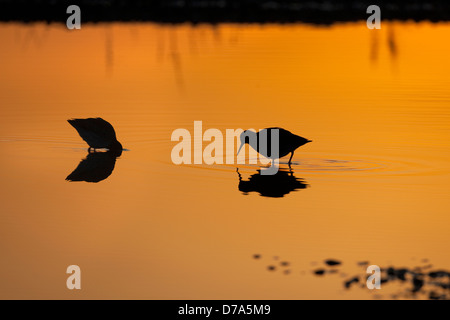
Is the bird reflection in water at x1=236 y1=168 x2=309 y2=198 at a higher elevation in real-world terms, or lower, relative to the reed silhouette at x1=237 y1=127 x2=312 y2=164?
lower

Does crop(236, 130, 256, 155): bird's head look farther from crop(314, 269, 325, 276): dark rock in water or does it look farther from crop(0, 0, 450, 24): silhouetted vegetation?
crop(0, 0, 450, 24): silhouetted vegetation

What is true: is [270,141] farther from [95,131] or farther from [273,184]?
[95,131]

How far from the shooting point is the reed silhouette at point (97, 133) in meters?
12.6

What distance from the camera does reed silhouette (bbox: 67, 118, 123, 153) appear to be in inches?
496

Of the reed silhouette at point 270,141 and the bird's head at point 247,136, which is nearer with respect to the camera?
the reed silhouette at point 270,141

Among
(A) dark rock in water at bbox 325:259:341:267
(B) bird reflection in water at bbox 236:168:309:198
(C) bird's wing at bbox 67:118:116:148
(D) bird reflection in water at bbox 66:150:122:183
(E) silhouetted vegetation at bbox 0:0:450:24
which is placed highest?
(E) silhouetted vegetation at bbox 0:0:450:24

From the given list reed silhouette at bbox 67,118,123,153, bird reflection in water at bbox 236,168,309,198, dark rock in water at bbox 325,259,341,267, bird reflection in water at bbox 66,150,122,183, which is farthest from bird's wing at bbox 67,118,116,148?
dark rock in water at bbox 325,259,341,267

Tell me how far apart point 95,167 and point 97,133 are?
946mm

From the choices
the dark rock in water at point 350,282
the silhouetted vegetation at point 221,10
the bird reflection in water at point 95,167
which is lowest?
the dark rock in water at point 350,282

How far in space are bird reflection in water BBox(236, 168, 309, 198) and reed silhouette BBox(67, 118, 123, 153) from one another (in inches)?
79.5

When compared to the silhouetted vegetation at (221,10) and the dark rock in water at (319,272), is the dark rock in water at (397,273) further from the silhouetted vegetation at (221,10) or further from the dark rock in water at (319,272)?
the silhouetted vegetation at (221,10)

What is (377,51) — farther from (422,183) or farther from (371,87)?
(422,183)

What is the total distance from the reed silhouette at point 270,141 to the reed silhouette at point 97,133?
1.76 metres

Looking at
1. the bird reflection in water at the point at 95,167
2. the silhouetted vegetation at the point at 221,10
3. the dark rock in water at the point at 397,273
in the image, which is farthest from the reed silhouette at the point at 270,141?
the silhouetted vegetation at the point at 221,10
